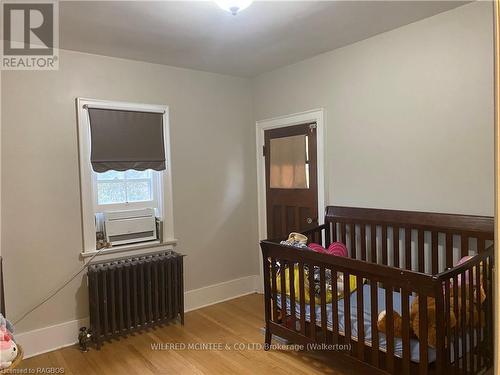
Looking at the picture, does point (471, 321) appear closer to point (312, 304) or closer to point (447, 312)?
point (447, 312)

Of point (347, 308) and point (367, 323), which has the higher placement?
point (347, 308)

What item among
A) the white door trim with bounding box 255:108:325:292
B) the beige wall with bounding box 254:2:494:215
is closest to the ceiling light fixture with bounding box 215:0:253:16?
the beige wall with bounding box 254:2:494:215

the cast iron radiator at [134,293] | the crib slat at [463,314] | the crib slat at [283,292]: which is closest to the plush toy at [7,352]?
the cast iron radiator at [134,293]

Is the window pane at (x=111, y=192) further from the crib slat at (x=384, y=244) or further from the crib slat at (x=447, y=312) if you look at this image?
the crib slat at (x=447, y=312)

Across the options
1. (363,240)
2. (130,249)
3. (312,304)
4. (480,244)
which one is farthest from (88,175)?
(480,244)

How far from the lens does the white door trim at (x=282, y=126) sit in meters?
3.28

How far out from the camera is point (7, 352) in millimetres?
1738

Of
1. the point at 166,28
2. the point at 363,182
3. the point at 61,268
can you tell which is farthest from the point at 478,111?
the point at 61,268

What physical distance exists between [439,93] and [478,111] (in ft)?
0.95

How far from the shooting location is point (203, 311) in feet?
11.8

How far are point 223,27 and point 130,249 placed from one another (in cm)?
206

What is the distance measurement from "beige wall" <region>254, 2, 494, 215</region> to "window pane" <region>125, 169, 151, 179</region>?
1.66 meters

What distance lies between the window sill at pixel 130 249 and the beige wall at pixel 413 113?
5.28ft

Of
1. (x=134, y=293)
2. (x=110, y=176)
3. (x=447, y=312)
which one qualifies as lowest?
(x=134, y=293)
